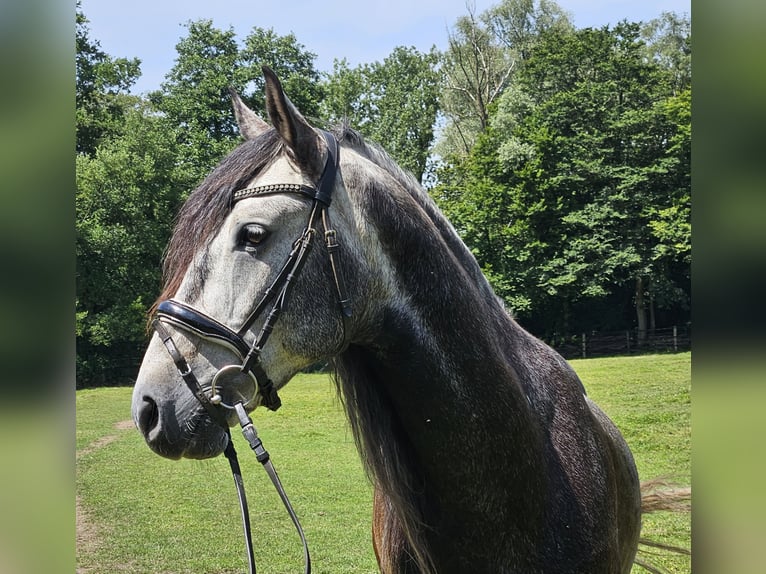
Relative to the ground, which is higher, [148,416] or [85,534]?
[148,416]

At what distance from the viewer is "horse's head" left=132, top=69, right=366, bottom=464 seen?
174cm

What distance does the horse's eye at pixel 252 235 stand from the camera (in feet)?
6.03

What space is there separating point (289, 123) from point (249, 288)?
53 cm

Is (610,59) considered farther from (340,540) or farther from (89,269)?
(340,540)

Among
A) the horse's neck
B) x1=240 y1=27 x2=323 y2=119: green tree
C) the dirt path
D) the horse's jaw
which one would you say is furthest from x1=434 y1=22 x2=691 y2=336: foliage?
the horse's jaw

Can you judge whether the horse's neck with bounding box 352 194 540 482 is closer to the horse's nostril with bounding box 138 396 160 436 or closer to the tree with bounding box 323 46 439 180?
the horse's nostril with bounding box 138 396 160 436

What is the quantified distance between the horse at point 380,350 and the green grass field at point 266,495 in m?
0.49

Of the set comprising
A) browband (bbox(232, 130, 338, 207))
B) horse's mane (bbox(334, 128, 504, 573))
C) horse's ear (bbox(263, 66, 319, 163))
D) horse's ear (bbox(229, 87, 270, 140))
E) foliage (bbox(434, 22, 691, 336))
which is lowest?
horse's mane (bbox(334, 128, 504, 573))

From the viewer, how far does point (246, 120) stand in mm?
2455

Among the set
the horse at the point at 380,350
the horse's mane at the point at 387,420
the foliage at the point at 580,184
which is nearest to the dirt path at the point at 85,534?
the horse's mane at the point at 387,420

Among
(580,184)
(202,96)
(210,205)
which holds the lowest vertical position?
(210,205)

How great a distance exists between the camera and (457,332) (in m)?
2.10

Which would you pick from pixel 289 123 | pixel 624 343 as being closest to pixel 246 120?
pixel 289 123

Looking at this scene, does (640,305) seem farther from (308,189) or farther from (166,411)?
(166,411)
